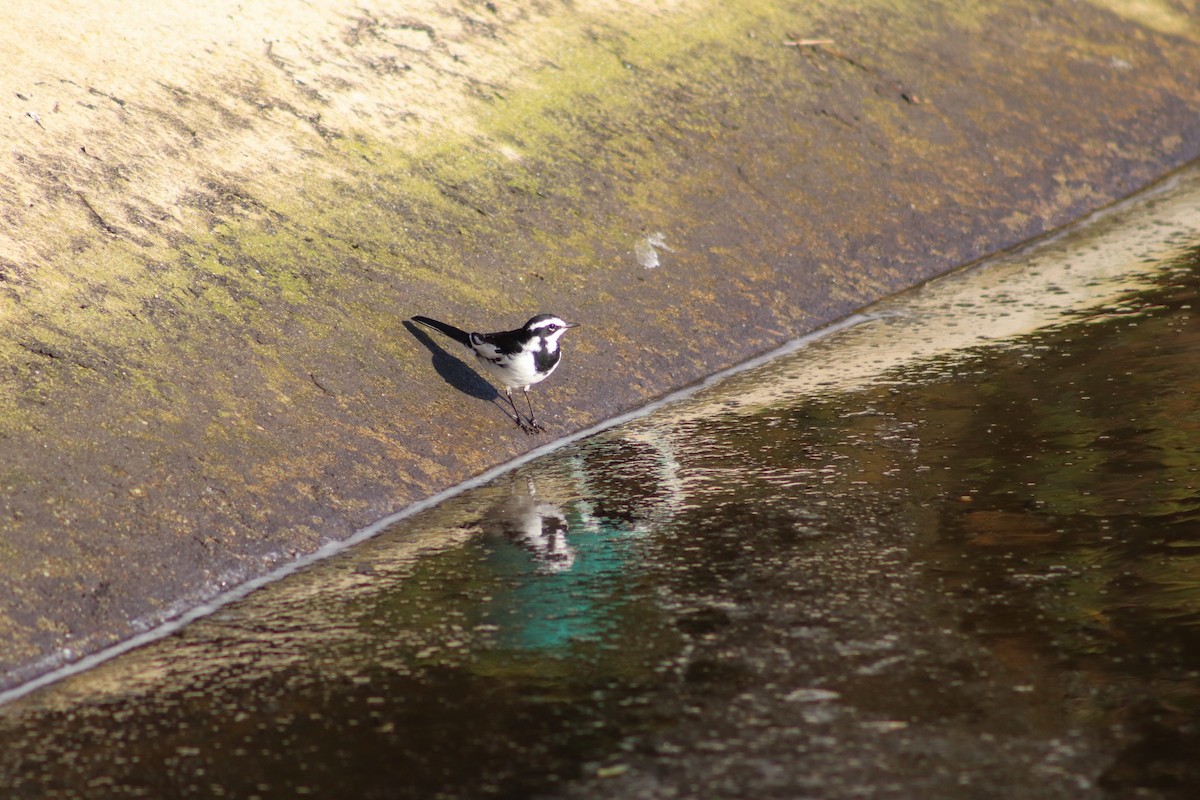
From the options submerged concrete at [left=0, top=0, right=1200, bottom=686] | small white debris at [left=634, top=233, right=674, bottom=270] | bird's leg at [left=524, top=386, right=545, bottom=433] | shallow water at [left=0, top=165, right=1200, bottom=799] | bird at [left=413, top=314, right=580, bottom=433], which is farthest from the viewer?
small white debris at [left=634, top=233, right=674, bottom=270]

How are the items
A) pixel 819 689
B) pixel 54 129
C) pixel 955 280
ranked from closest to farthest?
pixel 819 689 < pixel 54 129 < pixel 955 280

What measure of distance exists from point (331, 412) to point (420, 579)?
1.07 metres

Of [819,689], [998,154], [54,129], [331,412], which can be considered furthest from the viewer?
[998,154]

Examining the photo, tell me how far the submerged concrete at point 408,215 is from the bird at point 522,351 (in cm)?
25

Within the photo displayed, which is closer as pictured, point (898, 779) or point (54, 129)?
point (898, 779)

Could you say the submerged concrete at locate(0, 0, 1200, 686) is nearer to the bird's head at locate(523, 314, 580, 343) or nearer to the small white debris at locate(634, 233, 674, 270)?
the small white debris at locate(634, 233, 674, 270)

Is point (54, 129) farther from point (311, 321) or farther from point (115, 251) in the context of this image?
point (311, 321)

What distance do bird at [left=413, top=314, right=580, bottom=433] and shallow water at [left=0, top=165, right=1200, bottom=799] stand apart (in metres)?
0.35

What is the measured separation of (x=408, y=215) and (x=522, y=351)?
1347 millimetres

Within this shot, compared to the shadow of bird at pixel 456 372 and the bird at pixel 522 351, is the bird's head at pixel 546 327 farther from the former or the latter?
the shadow of bird at pixel 456 372

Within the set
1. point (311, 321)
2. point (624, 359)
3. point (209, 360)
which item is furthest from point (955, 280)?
point (209, 360)

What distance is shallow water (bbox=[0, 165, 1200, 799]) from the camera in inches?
119

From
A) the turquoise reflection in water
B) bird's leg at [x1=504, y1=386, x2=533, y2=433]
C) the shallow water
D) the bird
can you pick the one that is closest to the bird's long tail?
the bird

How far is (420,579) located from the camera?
13.6 feet
